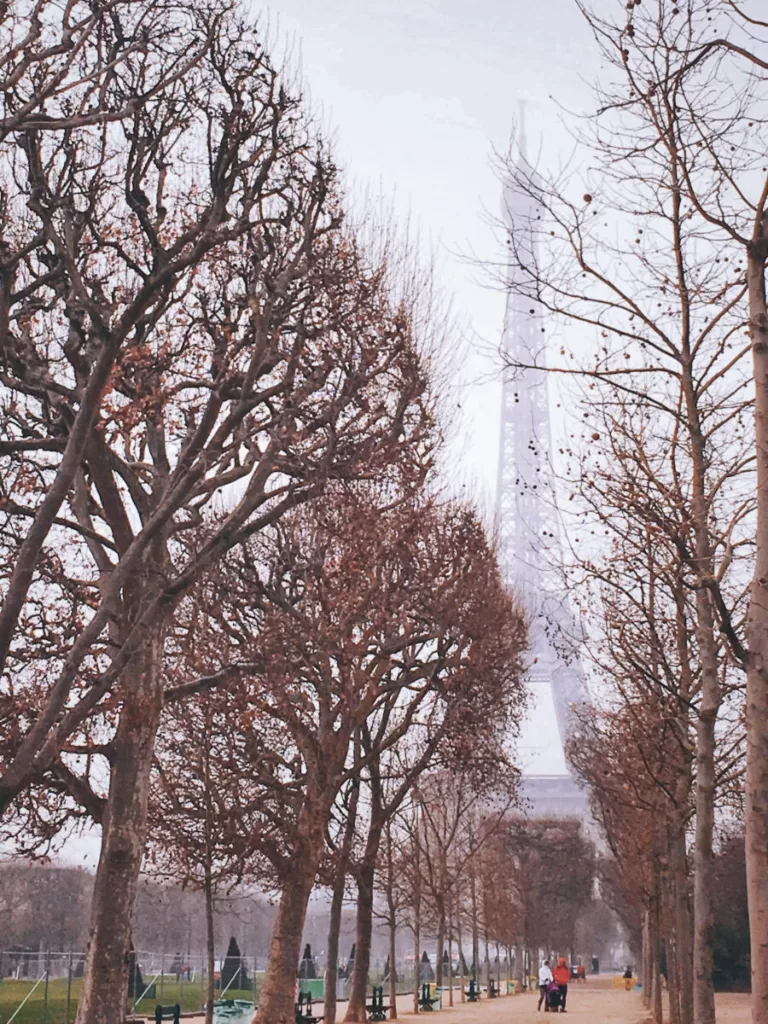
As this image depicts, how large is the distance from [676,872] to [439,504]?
7.96 metres

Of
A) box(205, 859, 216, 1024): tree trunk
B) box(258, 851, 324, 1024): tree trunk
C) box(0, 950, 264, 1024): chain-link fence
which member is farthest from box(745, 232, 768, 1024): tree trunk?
box(0, 950, 264, 1024): chain-link fence

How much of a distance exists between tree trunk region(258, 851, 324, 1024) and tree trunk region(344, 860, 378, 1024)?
6.54 meters

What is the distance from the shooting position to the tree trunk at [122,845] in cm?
1253

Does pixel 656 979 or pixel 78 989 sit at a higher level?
pixel 656 979

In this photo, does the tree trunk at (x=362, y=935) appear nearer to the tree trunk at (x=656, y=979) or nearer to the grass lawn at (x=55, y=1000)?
the grass lawn at (x=55, y=1000)

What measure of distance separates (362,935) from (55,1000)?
10093mm

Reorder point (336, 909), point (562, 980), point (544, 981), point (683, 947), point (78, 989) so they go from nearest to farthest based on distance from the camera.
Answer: point (683, 947) < point (336, 909) < point (78, 989) < point (544, 981) < point (562, 980)

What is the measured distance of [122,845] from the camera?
42.3ft

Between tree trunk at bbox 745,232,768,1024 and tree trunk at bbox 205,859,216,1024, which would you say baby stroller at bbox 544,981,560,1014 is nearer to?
tree trunk at bbox 205,859,216,1024

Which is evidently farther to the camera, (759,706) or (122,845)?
(122,845)

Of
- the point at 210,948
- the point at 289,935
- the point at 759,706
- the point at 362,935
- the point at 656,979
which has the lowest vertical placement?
the point at 656,979

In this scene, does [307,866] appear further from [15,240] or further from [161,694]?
[15,240]

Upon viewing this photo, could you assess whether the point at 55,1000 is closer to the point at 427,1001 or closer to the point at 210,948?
the point at 427,1001

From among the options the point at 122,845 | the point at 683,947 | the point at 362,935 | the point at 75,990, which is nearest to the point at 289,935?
the point at 683,947
